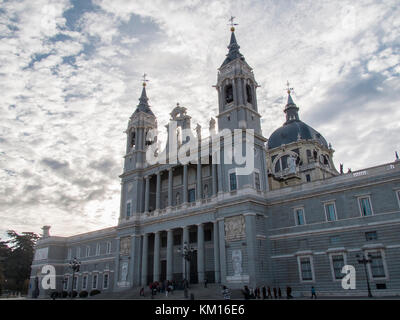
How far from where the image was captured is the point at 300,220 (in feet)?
120

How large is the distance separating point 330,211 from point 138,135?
31.5 metres

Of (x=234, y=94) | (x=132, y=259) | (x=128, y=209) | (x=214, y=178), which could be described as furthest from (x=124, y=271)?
(x=234, y=94)

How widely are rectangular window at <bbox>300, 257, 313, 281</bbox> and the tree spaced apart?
67.2m

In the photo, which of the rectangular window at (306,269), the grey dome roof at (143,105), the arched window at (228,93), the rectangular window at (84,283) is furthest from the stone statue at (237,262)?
the rectangular window at (84,283)

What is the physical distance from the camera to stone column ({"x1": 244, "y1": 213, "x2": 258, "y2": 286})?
1374 inches

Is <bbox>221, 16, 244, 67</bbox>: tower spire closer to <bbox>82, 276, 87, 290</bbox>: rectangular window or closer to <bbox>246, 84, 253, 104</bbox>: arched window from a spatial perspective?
<bbox>246, 84, 253, 104</bbox>: arched window

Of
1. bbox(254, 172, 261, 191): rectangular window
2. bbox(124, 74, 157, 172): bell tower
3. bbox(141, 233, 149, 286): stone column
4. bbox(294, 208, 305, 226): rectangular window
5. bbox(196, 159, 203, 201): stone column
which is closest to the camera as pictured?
bbox(294, 208, 305, 226): rectangular window

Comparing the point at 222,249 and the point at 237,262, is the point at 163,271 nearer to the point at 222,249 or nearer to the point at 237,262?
the point at 222,249

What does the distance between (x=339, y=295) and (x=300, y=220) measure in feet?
25.9

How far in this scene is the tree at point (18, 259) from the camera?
261 ft

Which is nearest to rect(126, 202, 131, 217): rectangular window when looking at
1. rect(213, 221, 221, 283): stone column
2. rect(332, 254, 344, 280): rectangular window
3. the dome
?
rect(213, 221, 221, 283): stone column

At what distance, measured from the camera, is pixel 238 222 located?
3778cm

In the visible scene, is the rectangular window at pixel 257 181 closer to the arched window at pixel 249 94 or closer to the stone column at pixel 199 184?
the stone column at pixel 199 184
